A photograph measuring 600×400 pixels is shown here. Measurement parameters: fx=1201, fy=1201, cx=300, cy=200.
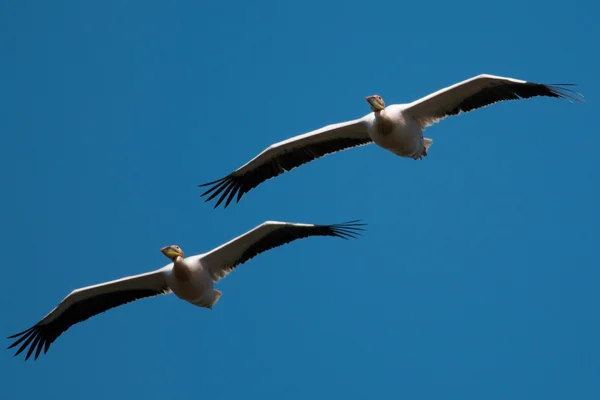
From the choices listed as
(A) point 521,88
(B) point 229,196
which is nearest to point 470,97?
(A) point 521,88

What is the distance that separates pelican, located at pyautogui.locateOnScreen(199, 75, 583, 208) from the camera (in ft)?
54.3

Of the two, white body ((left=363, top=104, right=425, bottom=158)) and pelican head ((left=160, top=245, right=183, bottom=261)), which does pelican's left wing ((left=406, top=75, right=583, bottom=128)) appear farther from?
pelican head ((left=160, top=245, right=183, bottom=261))

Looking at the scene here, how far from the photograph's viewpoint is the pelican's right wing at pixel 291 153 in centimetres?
1747

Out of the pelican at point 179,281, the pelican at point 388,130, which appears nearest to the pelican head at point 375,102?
the pelican at point 388,130

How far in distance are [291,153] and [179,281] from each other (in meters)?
2.50

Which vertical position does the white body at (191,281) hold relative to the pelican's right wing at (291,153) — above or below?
below

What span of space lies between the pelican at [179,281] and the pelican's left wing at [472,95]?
205 cm

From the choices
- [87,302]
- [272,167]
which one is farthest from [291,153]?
[87,302]

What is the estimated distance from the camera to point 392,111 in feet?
55.1

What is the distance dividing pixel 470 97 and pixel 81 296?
653 cm

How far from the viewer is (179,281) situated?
17531 mm

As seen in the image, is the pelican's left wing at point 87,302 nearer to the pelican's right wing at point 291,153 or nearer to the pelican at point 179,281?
the pelican at point 179,281

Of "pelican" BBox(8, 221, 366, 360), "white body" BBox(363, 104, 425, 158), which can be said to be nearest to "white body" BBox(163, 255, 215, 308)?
"pelican" BBox(8, 221, 366, 360)

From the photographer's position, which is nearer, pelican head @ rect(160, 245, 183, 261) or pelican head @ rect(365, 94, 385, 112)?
pelican head @ rect(365, 94, 385, 112)
